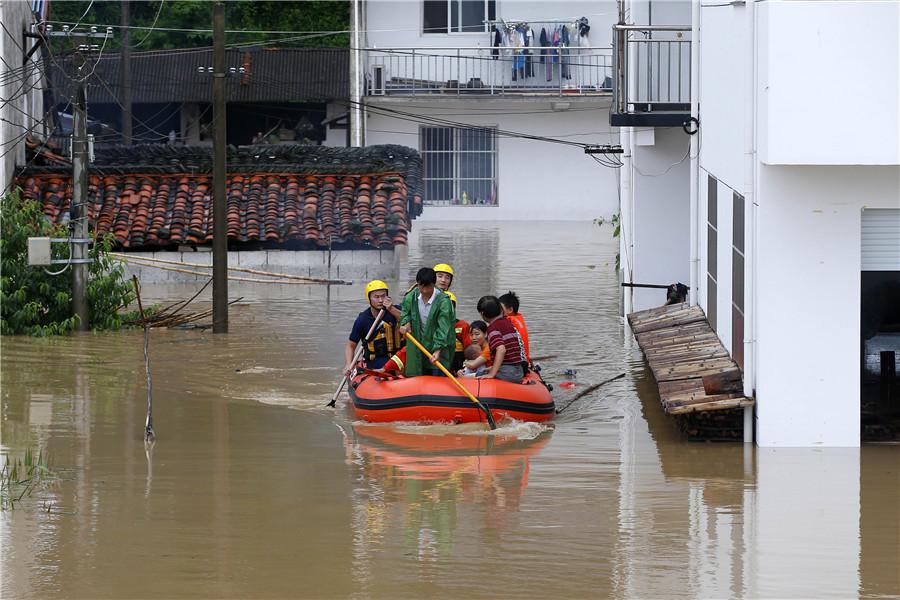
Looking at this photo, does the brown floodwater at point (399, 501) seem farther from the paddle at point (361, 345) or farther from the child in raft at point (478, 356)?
the child in raft at point (478, 356)

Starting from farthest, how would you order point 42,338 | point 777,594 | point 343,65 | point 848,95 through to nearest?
point 343,65
point 42,338
point 848,95
point 777,594

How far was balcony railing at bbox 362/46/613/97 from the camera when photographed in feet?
129

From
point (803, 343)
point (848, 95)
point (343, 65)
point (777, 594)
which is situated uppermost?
point (343, 65)

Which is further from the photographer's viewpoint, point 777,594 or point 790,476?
point 790,476

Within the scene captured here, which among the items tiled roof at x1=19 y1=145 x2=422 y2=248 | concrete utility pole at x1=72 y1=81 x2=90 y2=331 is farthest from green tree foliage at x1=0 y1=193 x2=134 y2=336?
tiled roof at x1=19 y1=145 x2=422 y2=248

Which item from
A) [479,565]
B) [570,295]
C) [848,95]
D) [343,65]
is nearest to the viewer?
[479,565]

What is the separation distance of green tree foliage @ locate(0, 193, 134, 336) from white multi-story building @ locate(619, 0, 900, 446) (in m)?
10.0

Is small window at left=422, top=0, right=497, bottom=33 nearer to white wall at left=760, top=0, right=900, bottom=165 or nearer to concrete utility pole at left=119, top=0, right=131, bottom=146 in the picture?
concrete utility pole at left=119, top=0, right=131, bottom=146

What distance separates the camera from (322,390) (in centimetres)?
1623

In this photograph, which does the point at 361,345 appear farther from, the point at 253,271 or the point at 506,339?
the point at 253,271

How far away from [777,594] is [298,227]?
19090mm

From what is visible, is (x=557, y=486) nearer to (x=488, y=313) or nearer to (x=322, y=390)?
(x=488, y=313)

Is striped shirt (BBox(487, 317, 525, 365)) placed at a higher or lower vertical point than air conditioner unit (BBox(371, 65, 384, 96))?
lower

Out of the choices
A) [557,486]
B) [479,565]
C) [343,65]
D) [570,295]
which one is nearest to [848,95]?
[557,486]
